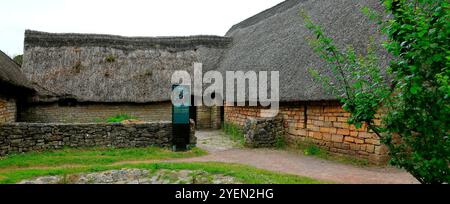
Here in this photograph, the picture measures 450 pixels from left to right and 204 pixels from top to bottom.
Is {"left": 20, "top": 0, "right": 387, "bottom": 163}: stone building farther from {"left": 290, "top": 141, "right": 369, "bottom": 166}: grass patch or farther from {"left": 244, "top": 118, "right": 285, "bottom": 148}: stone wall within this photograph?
{"left": 244, "top": 118, "right": 285, "bottom": 148}: stone wall

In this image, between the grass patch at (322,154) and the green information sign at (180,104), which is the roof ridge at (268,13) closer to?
the grass patch at (322,154)

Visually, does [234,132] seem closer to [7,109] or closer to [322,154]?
[322,154]

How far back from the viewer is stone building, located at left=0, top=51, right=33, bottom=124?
1161 centimetres

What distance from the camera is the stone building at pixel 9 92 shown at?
38.1 feet

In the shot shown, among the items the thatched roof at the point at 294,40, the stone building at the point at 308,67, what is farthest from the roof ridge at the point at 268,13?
the stone building at the point at 308,67

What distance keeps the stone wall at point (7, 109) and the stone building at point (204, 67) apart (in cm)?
153

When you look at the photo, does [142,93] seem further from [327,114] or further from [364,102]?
[364,102]

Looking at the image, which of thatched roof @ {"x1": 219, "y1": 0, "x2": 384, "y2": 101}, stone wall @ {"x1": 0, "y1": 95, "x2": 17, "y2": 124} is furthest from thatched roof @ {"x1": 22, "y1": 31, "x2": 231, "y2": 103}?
thatched roof @ {"x1": 219, "y1": 0, "x2": 384, "y2": 101}

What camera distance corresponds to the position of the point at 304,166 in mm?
8336

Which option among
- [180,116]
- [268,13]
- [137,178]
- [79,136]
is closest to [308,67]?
[180,116]

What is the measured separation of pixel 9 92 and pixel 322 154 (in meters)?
11.9

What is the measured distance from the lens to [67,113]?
52.4 ft

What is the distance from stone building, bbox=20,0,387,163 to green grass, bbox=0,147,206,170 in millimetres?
3844

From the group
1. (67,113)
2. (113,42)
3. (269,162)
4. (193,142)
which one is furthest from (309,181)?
(113,42)
